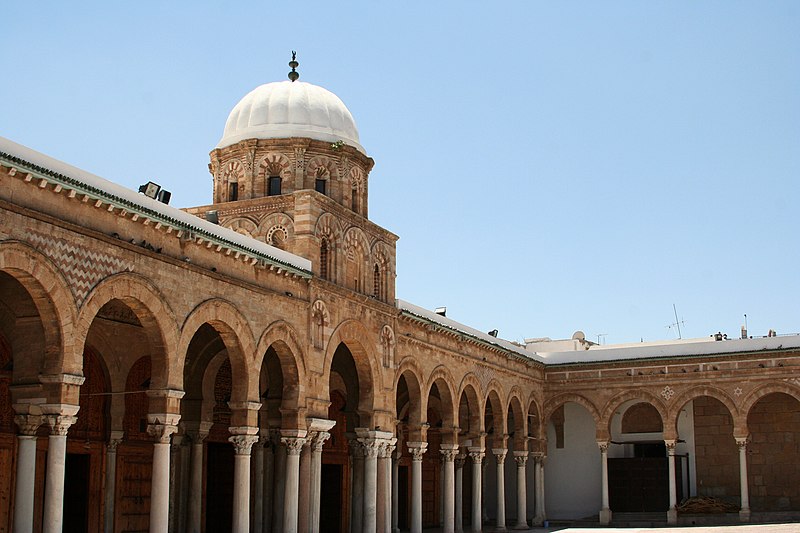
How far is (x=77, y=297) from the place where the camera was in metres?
13.4

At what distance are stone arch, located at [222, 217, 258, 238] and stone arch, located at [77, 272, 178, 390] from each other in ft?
19.3

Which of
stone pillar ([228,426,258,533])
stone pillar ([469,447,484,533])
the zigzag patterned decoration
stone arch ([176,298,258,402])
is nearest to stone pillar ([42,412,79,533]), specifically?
the zigzag patterned decoration

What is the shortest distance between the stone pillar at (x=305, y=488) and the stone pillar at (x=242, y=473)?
1844mm

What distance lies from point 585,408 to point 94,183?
21.7 metres

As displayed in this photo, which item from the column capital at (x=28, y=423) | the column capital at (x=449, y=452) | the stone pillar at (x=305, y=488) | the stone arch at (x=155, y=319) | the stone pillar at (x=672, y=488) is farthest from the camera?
the stone pillar at (x=672, y=488)

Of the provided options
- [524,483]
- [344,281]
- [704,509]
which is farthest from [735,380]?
[344,281]

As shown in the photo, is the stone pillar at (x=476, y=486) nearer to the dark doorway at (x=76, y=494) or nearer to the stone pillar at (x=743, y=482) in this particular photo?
the stone pillar at (x=743, y=482)

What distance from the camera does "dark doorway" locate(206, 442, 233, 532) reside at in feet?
69.8

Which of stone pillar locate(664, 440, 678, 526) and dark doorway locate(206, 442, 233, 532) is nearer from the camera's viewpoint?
dark doorway locate(206, 442, 233, 532)

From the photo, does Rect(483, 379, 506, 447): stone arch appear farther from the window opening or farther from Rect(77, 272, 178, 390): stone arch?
Rect(77, 272, 178, 390): stone arch

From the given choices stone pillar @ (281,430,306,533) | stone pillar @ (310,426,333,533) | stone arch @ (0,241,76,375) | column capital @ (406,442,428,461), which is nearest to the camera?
stone arch @ (0,241,76,375)

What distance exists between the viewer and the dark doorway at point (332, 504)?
25.1 m

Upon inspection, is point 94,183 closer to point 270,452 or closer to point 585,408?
point 270,452

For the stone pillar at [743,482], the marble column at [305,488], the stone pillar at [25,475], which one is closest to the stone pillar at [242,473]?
the marble column at [305,488]
